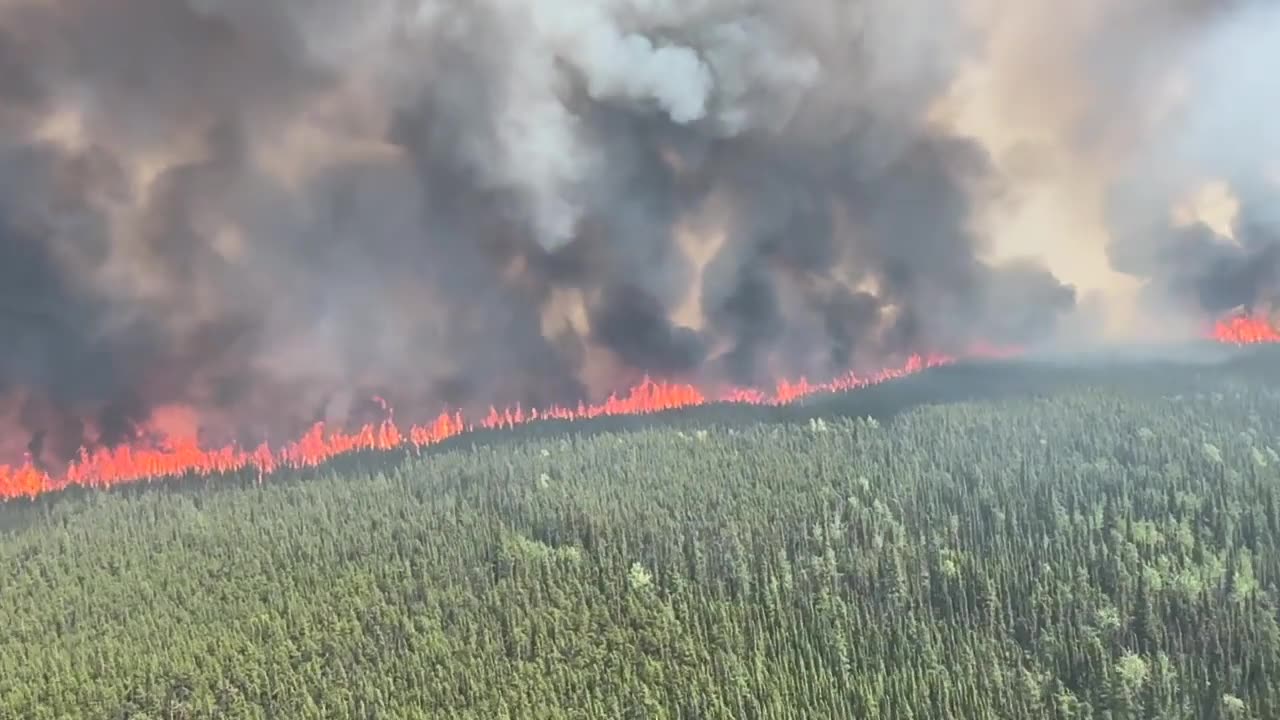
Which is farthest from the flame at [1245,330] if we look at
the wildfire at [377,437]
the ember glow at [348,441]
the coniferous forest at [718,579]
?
the ember glow at [348,441]

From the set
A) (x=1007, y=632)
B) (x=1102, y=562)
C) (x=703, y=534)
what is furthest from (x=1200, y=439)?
(x=703, y=534)

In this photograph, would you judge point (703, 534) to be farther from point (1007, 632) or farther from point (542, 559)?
point (1007, 632)

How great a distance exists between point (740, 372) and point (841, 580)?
7.26 meters

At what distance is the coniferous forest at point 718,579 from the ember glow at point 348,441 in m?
0.44

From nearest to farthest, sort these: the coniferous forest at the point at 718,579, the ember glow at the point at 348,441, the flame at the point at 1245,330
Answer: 1. the coniferous forest at the point at 718,579
2. the ember glow at the point at 348,441
3. the flame at the point at 1245,330

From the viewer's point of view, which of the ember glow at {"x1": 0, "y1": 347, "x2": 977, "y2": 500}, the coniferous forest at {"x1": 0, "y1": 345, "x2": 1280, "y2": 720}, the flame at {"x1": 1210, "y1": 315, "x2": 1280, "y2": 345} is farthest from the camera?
the flame at {"x1": 1210, "y1": 315, "x2": 1280, "y2": 345}

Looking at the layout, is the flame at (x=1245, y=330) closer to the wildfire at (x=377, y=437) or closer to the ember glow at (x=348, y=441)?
the wildfire at (x=377, y=437)

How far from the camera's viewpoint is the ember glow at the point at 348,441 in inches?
568

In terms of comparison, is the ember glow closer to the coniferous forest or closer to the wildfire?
the wildfire

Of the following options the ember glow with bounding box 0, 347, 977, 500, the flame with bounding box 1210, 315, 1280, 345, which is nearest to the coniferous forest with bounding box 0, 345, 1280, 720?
the ember glow with bounding box 0, 347, 977, 500

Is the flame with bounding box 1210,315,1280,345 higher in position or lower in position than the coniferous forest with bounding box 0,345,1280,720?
higher

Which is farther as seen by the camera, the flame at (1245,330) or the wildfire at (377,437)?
the flame at (1245,330)

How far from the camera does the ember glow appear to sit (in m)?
14.4

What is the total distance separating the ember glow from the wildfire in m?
0.01
